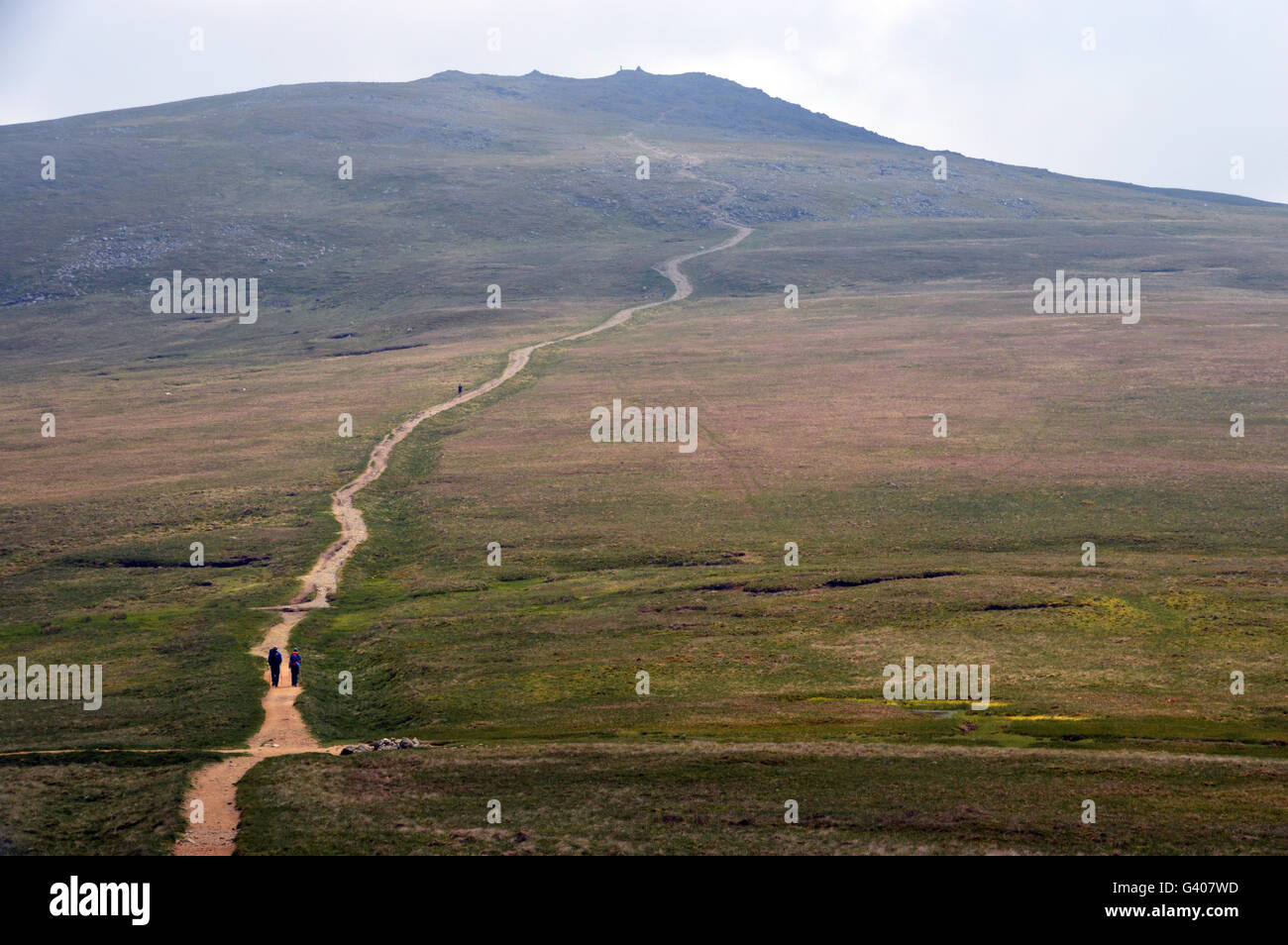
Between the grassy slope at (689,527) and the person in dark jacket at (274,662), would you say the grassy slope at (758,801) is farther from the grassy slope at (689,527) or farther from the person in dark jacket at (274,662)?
the person in dark jacket at (274,662)

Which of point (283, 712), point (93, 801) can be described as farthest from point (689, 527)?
point (93, 801)

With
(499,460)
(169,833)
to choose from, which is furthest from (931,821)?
(499,460)

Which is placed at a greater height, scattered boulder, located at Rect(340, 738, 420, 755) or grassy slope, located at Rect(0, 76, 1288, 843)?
grassy slope, located at Rect(0, 76, 1288, 843)

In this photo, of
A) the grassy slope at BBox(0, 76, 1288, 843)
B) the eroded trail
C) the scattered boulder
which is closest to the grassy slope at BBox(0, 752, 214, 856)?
the grassy slope at BBox(0, 76, 1288, 843)

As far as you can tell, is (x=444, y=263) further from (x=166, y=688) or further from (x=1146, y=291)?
(x=166, y=688)

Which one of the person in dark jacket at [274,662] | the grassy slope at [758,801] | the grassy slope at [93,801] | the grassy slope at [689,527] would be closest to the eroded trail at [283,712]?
the person in dark jacket at [274,662]

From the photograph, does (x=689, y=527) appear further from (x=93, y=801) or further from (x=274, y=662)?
(x=93, y=801)

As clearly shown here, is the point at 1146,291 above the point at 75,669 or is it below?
above

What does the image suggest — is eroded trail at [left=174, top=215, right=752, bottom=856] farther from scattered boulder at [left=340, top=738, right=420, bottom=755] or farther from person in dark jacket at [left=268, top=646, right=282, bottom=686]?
scattered boulder at [left=340, top=738, right=420, bottom=755]
